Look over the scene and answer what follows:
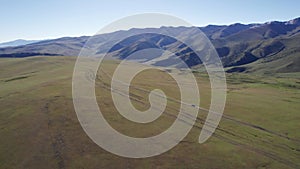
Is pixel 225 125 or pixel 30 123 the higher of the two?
pixel 30 123

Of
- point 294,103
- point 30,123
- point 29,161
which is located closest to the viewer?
point 29,161

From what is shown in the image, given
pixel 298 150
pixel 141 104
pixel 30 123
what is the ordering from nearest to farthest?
pixel 298 150, pixel 30 123, pixel 141 104

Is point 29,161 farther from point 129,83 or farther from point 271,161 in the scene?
point 129,83

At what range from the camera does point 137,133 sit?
197 ft

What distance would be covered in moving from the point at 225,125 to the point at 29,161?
4070cm

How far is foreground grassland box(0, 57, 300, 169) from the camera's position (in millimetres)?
47156

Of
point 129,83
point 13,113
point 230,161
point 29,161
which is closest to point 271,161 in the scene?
point 230,161

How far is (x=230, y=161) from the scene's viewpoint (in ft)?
157

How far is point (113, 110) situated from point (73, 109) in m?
9.44

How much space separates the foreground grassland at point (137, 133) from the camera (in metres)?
47.2

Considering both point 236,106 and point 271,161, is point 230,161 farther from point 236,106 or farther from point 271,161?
point 236,106

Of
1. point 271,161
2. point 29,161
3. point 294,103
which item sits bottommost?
point 294,103

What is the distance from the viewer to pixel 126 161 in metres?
47.0

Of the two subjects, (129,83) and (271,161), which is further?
(129,83)
